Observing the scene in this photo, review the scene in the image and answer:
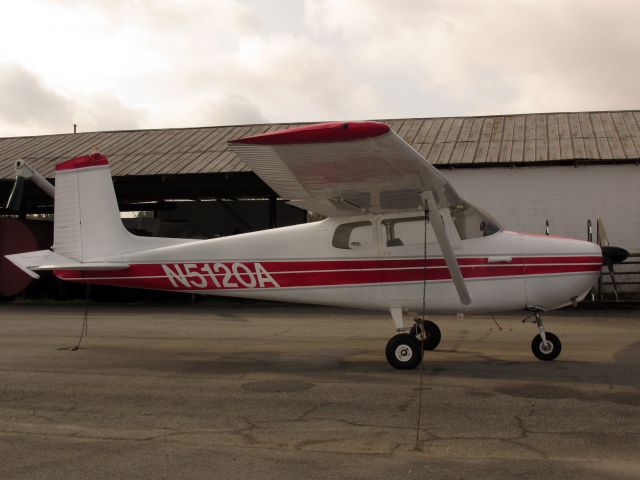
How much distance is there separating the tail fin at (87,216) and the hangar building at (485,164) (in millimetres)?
6050

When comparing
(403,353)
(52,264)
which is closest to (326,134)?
(403,353)

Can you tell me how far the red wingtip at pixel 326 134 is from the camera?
6.43 meters

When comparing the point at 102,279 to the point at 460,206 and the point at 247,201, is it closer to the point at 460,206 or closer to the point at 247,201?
the point at 460,206

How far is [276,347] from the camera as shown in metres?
10.9

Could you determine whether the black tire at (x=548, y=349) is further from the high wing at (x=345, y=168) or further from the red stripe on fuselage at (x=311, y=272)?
the high wing at (x=345, y=168)

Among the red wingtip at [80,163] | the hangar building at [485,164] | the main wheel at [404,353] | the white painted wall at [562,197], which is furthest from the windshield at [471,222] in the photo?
the white painted wall at [562,197]

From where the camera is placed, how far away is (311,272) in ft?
30.5

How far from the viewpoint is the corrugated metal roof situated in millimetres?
19203

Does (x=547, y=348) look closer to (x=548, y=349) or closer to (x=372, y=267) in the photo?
(x=548, y=349)

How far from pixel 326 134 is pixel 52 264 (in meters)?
5.33

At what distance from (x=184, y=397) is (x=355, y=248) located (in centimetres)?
321

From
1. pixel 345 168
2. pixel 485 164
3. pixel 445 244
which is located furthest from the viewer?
pixel 485 164

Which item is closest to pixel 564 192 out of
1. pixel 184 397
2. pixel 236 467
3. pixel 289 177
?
pixel 289 177

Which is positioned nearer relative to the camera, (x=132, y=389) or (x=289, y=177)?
(x=132, y=389)
